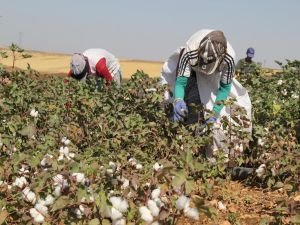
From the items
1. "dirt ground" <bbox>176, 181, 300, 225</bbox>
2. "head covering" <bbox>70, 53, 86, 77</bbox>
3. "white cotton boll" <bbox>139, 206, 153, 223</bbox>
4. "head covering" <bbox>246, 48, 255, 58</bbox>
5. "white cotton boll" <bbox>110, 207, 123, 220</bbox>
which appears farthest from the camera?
"head covering" <bbox>246, 48, 255, 58</bbox>

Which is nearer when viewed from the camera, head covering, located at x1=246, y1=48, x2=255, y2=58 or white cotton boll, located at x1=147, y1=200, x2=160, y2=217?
white cotton boll, located at x1=147, y1=200, x2=160, y2=217

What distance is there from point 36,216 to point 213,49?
8.04ft

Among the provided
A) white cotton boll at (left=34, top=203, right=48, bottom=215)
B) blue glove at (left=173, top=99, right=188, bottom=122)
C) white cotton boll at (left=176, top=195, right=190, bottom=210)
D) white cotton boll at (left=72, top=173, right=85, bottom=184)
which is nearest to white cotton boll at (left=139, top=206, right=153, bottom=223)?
white cotton boll at (left=176, top=195, right=190, bottom=210)

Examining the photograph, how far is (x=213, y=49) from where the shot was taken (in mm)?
4395

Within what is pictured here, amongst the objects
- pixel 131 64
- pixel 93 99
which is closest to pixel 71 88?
pixel 93 99

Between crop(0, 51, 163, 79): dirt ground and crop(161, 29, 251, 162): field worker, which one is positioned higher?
crop(161, 29, 251, 162): field worker

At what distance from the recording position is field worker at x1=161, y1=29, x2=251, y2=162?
445cm

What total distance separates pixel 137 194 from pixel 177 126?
209cm

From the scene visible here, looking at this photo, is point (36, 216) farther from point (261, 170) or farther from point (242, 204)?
point (261, 170)

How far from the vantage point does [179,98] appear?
478 centimetres

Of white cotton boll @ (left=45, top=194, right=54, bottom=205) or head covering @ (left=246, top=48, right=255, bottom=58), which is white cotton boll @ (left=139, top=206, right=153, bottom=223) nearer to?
white cotton boll @ (left=45, top=194, right=54, bottom=205)

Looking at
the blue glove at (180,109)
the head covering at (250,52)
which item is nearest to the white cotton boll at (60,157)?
the blue glove at (180,109)

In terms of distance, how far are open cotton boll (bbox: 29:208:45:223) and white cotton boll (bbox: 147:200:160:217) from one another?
0.47m

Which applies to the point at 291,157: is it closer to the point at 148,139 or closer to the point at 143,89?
the point at 148,139
